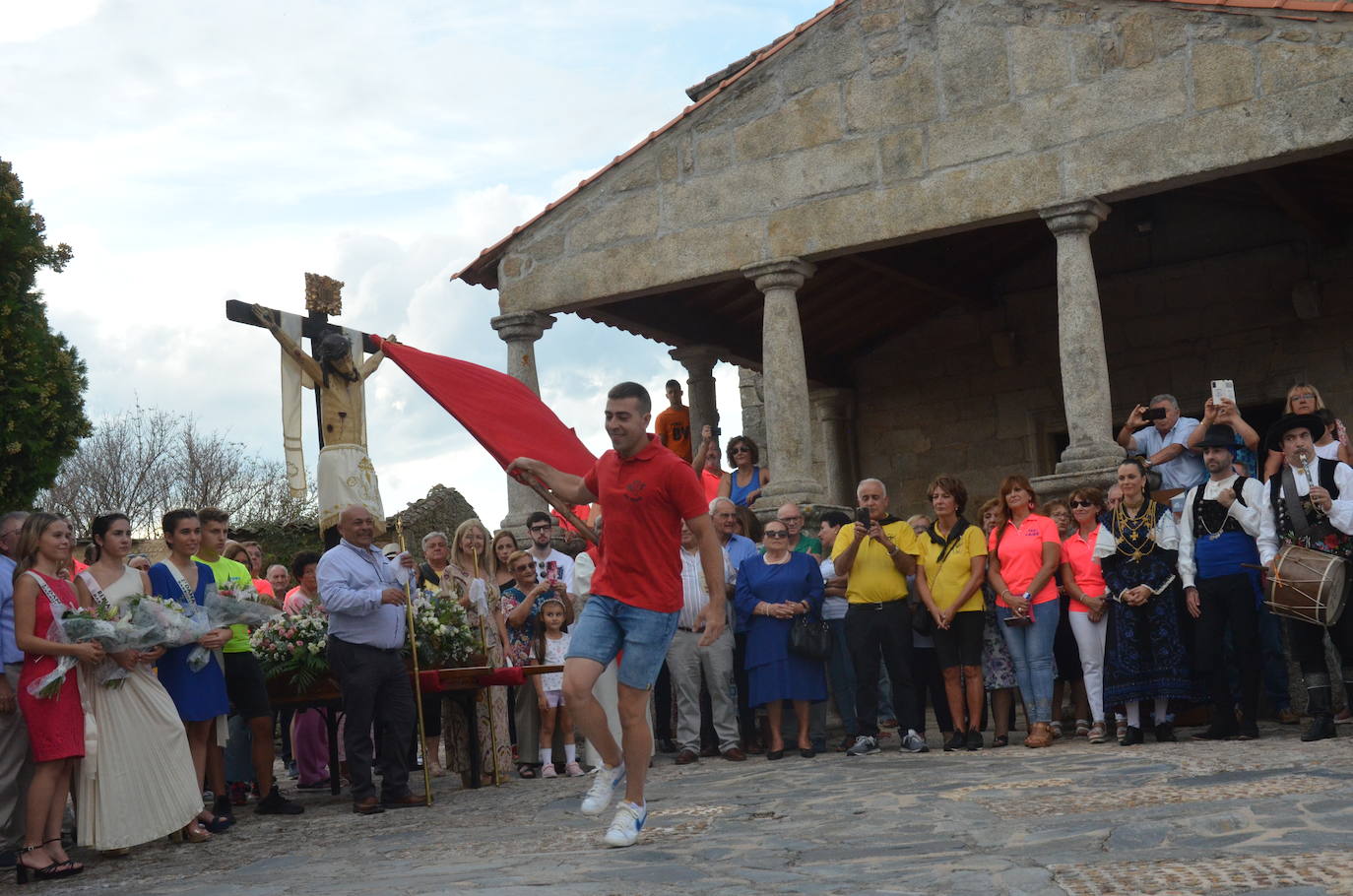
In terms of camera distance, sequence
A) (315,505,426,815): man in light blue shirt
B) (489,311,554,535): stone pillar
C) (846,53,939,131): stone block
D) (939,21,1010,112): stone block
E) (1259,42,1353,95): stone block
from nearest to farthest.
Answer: (315,505,426,815): man in light blue shirt, (1259,42,1353,95): stone block, (939,21,1010,112): stone block, (846,53,939,131): stone block, (489,311,554,535): stone pillar

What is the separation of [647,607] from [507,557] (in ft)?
15.8

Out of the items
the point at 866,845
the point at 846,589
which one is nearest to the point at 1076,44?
the point at 846,589

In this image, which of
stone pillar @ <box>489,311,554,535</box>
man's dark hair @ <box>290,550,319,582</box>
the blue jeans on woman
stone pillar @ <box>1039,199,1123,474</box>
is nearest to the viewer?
the blue jeans on woman

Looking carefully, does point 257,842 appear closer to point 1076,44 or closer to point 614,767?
point 614,767

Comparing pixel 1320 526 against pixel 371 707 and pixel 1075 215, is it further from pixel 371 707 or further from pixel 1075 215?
pixel 371 707

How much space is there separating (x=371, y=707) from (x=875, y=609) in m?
3.53

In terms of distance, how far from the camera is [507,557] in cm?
1096

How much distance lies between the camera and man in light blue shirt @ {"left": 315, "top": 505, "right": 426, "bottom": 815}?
8.51 metres

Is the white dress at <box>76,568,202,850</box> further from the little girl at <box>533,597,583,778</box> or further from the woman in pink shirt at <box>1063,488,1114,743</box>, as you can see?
the woman in pink shirt at <box>1063,488,1114,743</box>

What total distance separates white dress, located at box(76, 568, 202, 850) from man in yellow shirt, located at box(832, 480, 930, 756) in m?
4.43

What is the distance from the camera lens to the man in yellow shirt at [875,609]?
1012 cm

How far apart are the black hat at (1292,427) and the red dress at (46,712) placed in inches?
269

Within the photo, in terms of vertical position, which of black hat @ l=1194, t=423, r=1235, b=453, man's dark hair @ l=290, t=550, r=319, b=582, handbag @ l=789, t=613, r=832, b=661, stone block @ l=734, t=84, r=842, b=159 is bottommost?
handbag @ l=789, t=613, r=832, b=661

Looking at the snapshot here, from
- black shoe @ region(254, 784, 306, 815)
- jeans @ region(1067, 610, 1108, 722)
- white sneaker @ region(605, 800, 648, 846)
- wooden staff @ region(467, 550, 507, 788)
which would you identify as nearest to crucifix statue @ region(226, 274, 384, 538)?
wooden staff @ region(467, 550, 507, 788)
